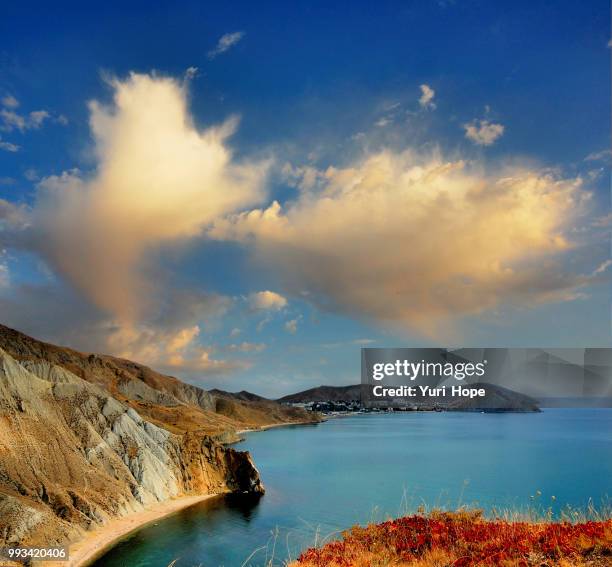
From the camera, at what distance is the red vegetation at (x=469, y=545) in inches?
306

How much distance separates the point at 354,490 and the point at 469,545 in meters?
62.2

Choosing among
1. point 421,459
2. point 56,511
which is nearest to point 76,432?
point 56,511

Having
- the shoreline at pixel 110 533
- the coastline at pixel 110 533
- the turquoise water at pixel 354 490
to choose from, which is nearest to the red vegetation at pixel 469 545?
the turquoise water at pixel 354 490

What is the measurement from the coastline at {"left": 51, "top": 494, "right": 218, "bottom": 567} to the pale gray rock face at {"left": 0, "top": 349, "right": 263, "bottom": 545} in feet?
3.06

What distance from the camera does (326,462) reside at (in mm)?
97875

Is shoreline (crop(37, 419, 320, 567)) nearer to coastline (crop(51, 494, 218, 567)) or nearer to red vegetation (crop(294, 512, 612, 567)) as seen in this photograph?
coastline (crop(51, 494, 218, 567))

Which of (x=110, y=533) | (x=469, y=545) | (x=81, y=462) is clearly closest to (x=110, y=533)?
(x=110, y=533)

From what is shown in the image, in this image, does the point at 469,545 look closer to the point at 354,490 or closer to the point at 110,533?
the point at 110,533

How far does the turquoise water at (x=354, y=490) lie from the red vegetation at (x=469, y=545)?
168cm

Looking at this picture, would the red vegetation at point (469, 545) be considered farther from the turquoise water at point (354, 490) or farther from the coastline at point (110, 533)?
the coastline at point (110, 533)

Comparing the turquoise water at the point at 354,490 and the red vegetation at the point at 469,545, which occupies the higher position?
the red vegetation at the point at 469,545

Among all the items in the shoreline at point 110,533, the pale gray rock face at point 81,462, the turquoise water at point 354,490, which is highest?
the pale gray rock face at point 81,462

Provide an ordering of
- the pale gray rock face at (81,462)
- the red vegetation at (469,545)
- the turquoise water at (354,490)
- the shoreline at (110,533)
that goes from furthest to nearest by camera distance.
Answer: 1. the turquoise water at (354,490)
2. the pale gray rock face at (81,462)
3. the shoreline at (110,533)
4. the red vegetation at (469,545)

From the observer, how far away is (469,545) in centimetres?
922
